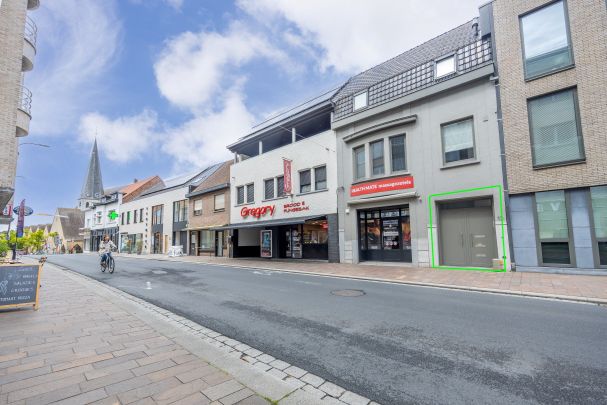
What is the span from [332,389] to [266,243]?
60.8 feet

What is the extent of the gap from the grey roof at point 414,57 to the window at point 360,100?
1.06ft

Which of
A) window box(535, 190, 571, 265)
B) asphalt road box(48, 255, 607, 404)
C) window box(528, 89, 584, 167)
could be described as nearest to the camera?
asphalt road box(48, 255, 607, 404)

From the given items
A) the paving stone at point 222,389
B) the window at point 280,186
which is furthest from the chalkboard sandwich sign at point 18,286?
the window at point 280,186

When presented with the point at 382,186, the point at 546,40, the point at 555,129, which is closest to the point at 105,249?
the point at 382,186

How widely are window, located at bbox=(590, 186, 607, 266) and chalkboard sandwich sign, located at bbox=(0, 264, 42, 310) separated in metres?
15.8

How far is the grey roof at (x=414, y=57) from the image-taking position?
14570 mm

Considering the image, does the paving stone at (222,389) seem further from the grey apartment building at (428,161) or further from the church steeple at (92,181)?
the church steeple at (92,181)

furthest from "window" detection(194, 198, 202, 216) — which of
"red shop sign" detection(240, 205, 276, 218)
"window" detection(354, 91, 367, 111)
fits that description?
"window" detection(354, 91, 367, 111)

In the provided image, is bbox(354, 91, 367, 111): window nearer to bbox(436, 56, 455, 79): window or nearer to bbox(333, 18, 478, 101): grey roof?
bbox(333, 18, 478, 101): grey roof

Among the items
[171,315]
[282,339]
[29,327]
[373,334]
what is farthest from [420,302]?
[29,327]

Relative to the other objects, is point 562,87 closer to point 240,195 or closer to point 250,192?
point 250,192

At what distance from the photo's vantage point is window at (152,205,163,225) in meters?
33.8

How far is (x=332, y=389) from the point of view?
3074mm

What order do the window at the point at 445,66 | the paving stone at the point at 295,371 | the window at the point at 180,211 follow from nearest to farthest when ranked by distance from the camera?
the paving stone at the point at 295,371
the window at the point at 445,66
the window at the point at 180,211
